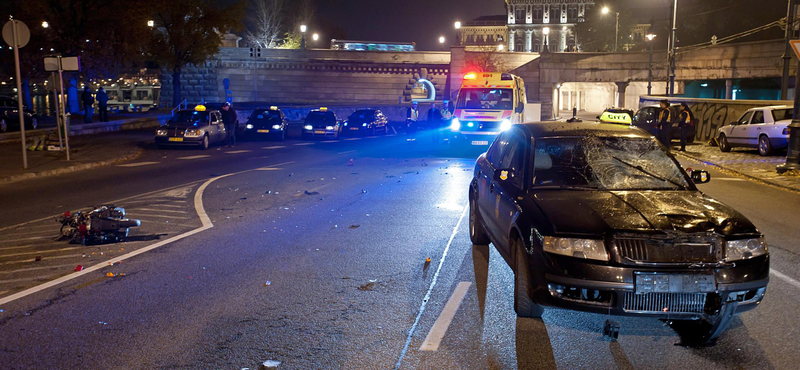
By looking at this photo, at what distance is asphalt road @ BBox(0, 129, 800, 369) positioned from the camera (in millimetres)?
4668

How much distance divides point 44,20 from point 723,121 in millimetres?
34092

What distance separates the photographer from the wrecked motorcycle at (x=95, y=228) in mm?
8750

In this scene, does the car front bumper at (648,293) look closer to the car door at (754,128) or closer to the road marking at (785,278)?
the road marking at (785,278)

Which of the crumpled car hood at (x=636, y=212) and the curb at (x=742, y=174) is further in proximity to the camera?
the curb at (x=742, y=174)

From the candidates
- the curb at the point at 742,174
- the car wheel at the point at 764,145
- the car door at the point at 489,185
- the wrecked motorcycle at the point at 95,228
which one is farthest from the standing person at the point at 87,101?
the car door at the point at 489,185

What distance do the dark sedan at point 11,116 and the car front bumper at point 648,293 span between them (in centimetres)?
A: 3106

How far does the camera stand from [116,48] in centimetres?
3916

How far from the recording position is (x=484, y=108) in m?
23.0

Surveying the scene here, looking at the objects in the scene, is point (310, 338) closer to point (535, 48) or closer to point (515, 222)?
point (515, 222)

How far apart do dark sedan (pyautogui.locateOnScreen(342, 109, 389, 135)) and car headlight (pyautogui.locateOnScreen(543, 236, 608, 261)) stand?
98.7 ft

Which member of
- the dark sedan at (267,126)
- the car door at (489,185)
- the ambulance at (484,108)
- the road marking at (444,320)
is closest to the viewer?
the road marking at (444,320)

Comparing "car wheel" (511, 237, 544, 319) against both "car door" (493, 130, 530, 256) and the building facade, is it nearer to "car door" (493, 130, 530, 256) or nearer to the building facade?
"car door" (493, 130, 530, 256)

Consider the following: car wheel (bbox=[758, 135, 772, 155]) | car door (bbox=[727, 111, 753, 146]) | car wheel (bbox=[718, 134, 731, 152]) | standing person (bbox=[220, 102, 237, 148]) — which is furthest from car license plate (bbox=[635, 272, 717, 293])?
standing person (bbox=[220, 102, 237, 148])

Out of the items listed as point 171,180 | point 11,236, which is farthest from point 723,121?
point 11,236
